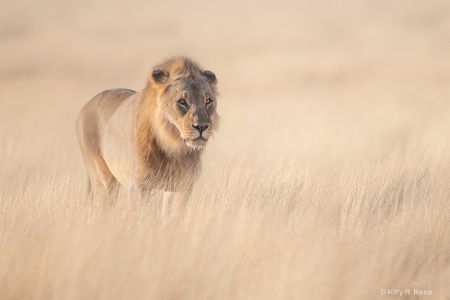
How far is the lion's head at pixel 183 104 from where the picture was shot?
830cm

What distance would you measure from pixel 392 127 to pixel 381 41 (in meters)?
17.0

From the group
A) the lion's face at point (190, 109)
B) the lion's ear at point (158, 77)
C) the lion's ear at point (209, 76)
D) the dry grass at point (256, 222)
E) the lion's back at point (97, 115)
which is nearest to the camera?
the dry grass at point (256, 222)

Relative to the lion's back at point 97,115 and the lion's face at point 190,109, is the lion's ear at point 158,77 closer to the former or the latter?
the lion's face at point 190,109

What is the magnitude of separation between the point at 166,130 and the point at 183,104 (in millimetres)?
384

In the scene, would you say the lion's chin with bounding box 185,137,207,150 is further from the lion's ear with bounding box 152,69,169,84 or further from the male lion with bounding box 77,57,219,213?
the lion's ear with bounding box 152,69,169,84

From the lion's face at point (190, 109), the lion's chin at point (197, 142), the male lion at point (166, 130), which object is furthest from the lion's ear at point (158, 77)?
the lion's chin at point (197, 142)

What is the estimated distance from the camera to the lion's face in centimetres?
828

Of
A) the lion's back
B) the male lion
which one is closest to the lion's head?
the male lion

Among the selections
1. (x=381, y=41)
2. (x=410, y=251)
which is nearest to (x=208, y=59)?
(x=381, y=41)

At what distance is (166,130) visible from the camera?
28.5 feet

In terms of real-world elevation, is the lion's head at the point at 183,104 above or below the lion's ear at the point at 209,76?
below

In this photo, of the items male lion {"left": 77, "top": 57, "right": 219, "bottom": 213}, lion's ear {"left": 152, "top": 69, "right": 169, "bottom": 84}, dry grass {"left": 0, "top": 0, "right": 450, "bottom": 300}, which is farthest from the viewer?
lion's ear {"left": 152, "top": 69, "right": 169, "bottom": 84}

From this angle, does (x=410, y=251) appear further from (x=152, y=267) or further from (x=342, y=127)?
(x=342, y=127)

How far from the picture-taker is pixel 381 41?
40094 mm
